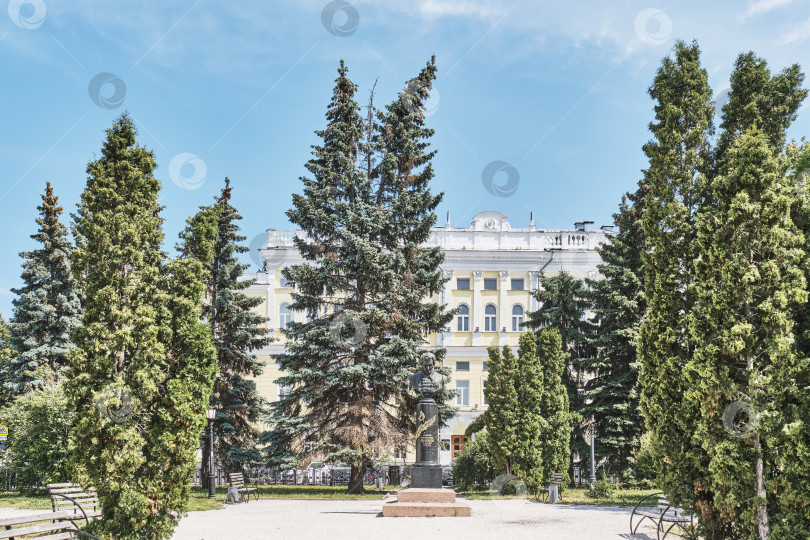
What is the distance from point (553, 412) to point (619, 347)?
6.42m

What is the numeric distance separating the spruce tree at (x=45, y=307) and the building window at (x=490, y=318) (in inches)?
952

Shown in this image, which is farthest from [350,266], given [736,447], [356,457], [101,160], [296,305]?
[736,447]

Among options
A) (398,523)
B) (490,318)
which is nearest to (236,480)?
(398,523)

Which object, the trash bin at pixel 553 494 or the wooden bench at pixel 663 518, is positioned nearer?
the wooden bench at pixel 663 518

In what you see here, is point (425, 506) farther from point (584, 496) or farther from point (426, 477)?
point (584, 496)

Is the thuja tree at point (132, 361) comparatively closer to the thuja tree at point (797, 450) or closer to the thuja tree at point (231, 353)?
the thuja tree at point (797, 450)

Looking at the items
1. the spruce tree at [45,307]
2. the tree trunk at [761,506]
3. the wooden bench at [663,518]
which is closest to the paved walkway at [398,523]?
the wooden bench at [663,518]

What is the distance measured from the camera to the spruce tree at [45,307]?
27.9 metres

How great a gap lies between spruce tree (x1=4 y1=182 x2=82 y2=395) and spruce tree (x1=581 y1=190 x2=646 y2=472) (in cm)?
2091

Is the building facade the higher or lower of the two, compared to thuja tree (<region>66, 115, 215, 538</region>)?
higher

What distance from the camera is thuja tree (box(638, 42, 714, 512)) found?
423 inches

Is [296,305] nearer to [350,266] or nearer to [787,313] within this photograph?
[350,266]

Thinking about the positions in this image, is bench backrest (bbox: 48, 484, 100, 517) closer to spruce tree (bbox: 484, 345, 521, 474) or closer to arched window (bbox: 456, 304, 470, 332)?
spruce tree (bbox: 484, 345, 521, 474)

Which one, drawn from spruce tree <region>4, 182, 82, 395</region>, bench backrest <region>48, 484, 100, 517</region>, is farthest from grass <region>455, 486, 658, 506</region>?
spruce tree <region>4, 182, 82, 395</region>
